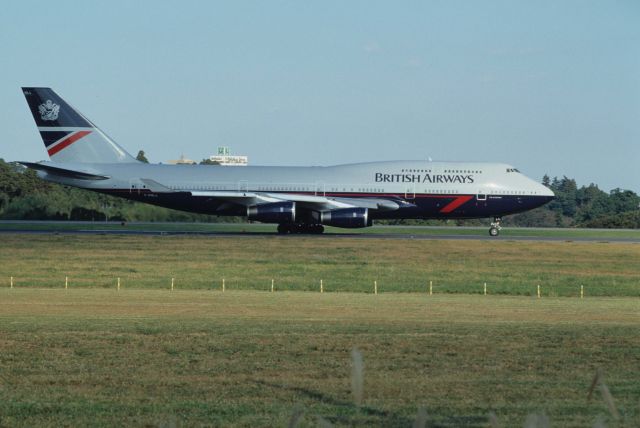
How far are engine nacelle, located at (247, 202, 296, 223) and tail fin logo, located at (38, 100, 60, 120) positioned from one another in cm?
1543

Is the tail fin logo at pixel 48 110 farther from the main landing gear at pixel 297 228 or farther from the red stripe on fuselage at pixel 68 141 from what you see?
the main landing gear at pixel 297 228

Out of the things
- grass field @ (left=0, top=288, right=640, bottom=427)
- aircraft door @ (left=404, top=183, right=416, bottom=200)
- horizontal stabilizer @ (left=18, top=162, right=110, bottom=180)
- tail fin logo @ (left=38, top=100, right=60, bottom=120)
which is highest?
tail fin logo @ (left=38, top=100, right=60, bottom=120)

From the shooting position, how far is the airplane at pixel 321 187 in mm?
62438

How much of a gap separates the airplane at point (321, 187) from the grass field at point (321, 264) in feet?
18.3

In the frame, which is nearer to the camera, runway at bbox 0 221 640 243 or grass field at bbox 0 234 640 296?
grass field at bbox 0 234 640 296

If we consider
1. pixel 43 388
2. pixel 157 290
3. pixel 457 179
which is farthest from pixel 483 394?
pixel 457 179

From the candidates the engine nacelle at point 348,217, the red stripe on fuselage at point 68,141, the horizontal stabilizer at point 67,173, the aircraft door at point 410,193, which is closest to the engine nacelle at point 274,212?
the engine nacelle at point 348,217

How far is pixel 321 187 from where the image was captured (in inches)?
2495

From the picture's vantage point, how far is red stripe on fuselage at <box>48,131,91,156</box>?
65.8 metres

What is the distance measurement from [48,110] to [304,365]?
53446 millimetres

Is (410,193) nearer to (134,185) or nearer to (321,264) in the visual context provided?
(134,185)

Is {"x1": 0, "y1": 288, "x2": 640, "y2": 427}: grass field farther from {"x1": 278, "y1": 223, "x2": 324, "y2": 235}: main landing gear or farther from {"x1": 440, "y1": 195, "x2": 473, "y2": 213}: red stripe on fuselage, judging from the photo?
{"x1": 278, "y1": 223, "x2": 324, "y2": 235}: main landing gear

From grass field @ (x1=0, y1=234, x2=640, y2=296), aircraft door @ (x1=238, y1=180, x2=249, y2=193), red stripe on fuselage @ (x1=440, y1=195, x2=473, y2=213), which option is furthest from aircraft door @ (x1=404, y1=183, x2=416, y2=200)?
aircraft door @ (x1=238, y1=180, x2=249, y2=193)

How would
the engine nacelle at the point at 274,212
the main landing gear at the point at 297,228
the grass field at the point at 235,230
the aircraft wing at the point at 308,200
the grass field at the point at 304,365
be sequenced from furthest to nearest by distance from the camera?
the grass field at the point at 235,230, the main landing gear at the point at 297,228, the aircraft wing at the point at 308,200, the engine nacelle at the point at 274,212, the grass field at the point at 304,365
